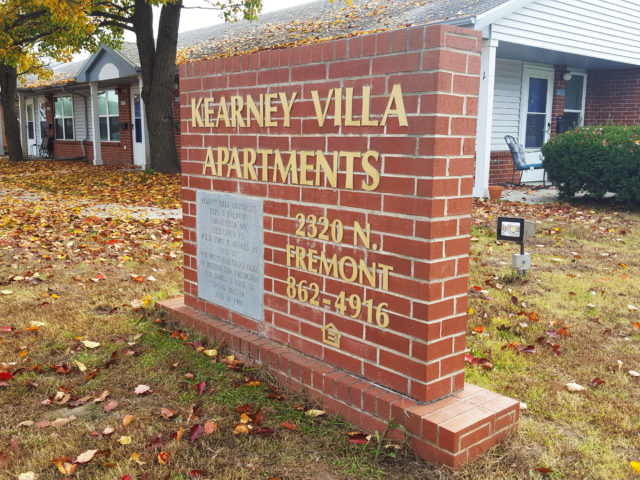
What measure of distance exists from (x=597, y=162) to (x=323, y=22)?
9211mm

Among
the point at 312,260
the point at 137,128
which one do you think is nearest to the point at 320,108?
the point at 312,260

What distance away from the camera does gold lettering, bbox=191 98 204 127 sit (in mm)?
3951

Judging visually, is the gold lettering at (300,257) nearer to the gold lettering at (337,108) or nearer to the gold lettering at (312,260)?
the gold lettering at (312,260)

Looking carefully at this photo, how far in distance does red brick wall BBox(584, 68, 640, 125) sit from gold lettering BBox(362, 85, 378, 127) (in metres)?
14.5

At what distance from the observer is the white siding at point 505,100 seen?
13898 mm

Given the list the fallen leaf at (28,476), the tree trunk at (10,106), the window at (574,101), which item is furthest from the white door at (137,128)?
the fallen leaf at (28,476)

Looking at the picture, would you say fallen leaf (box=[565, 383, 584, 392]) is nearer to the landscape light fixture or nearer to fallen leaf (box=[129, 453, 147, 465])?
the landscape light fixture

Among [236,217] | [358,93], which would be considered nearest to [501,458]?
[358,93]

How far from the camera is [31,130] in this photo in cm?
2919

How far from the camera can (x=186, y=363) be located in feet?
12.0

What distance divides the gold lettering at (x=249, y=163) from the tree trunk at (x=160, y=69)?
1200cm

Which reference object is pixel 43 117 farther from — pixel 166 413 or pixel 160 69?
pixel 166 413

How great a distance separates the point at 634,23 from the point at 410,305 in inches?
571

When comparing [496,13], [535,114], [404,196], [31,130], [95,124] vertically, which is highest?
[496,13]
